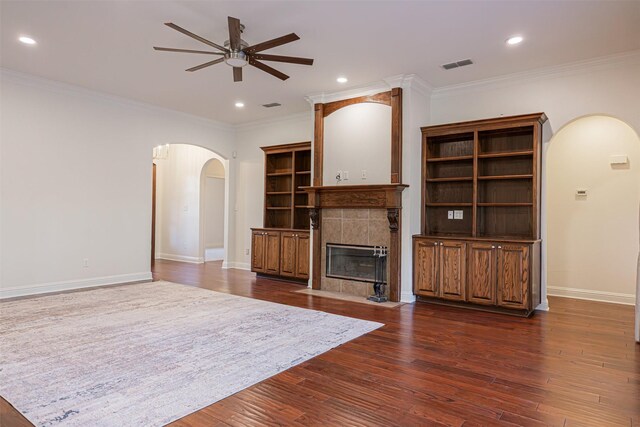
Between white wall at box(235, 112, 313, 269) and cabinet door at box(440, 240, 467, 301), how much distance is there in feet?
12.9

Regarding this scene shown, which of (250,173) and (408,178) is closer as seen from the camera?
(408,178)

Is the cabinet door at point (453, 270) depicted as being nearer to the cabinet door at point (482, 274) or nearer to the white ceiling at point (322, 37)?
the cabinet door at point (482, 274)

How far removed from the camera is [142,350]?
3311mm

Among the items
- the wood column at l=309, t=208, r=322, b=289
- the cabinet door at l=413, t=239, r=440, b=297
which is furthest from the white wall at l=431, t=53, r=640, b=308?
the wood column at l=309, t=208, r=322, b=289

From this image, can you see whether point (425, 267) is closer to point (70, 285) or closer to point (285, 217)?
point (285, 217)

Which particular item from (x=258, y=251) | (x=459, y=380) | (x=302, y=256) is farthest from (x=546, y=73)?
(x=258, y=251)

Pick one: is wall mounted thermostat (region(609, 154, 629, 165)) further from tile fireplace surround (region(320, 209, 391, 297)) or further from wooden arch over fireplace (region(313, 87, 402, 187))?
tile fireplace surround (region(320, 209, 391, 297))

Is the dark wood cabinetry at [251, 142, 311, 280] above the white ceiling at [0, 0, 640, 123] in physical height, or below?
below

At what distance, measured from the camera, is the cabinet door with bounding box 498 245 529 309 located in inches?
179

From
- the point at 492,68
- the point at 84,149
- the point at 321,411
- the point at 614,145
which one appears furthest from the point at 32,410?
the point at 614,145

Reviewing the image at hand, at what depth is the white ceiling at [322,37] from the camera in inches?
141

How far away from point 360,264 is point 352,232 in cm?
49

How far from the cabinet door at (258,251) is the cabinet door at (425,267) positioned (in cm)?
300

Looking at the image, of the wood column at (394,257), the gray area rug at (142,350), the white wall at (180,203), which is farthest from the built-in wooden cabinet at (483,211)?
the white wall at (180,203)
